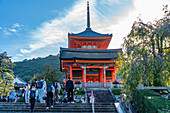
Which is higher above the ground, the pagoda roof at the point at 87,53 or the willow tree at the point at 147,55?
the pagoda roof at the point at 87,53

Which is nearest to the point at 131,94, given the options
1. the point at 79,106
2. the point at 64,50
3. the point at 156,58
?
the point at 156,58

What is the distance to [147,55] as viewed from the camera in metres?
8.27

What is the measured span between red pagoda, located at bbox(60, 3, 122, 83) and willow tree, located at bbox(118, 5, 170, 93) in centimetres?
1593

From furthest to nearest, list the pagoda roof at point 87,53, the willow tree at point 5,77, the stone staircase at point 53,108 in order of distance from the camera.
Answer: the pagoda roof at point 87,53 → the willow tree at point 5,77 → the stone staircase at point 53,108

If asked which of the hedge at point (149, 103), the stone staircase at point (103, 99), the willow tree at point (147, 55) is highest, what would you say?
the willow tree at point (147, 55)

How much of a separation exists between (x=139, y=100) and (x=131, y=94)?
1.14m

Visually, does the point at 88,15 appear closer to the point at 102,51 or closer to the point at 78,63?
the point at 102,51

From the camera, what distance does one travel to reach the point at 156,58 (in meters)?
8.05

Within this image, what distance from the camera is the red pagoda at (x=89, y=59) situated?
25.9 metres

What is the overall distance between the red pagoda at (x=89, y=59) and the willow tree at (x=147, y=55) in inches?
627

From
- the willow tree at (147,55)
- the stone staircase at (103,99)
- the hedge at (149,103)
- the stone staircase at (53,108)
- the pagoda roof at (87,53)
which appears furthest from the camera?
the pagoda roof at (87,53)

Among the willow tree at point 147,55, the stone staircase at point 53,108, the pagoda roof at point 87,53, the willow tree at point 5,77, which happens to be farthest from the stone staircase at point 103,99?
the willow tree at point 5,77

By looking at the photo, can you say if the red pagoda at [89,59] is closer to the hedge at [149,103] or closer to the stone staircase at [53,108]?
the stone staircase at [53,108]

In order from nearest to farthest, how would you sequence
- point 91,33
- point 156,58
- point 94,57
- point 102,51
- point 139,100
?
point 139,100 < point 156,58 < point 94,57 < point 102,51 < point 91,33
